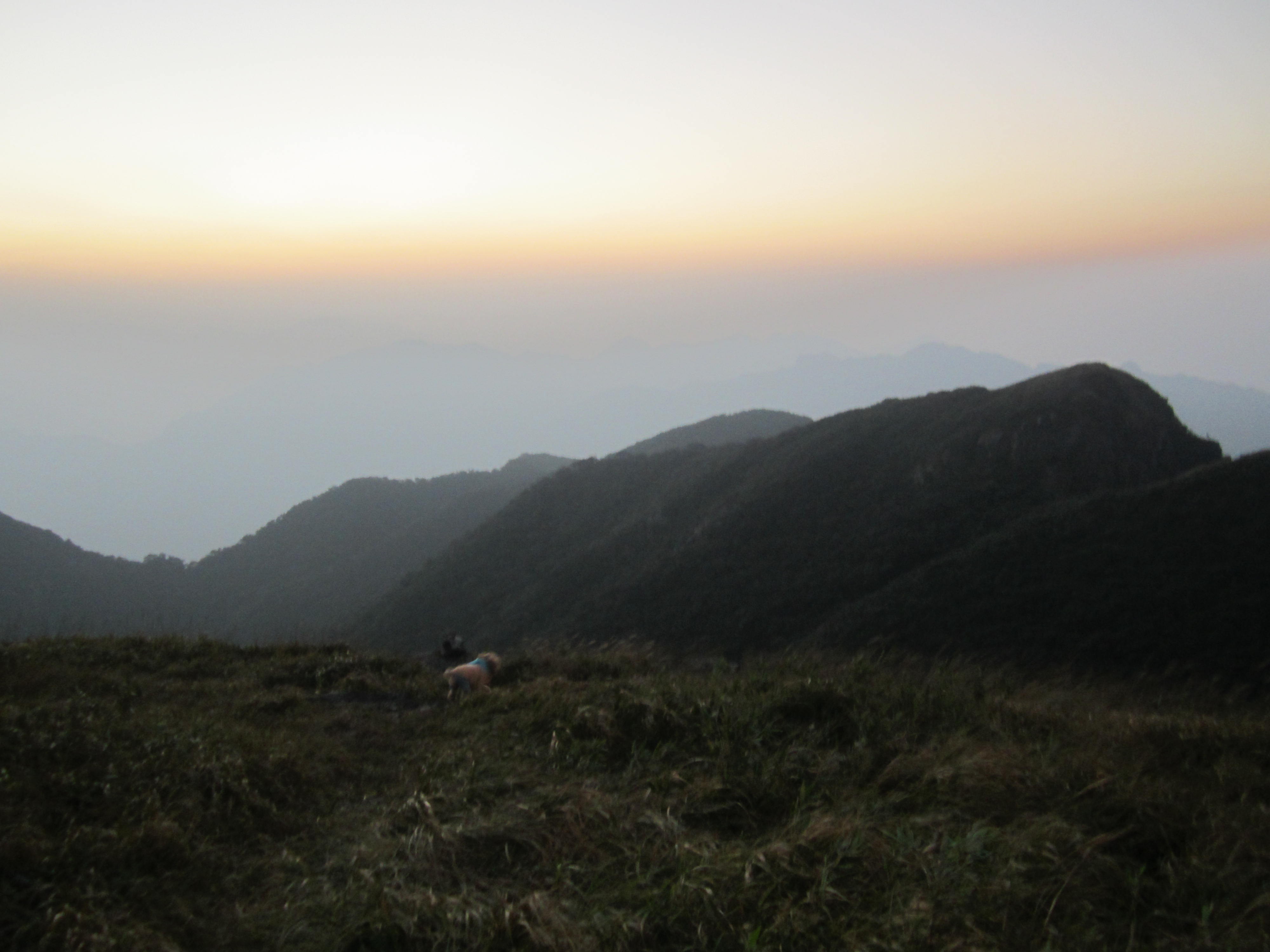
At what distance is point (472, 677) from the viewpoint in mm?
7777

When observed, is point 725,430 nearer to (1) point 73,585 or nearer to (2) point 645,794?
(1) point 73,585

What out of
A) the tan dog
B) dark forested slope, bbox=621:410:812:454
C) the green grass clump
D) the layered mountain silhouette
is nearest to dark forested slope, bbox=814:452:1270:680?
the tan dog

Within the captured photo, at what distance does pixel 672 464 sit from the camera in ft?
143

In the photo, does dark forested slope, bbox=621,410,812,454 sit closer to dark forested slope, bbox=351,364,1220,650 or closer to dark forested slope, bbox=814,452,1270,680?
dark forested slope, bbox=351,364,1220,650

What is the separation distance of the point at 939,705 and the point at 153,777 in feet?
16.9

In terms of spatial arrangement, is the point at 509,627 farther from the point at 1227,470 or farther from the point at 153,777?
the point at 153,777

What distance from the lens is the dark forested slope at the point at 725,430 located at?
58.6 m

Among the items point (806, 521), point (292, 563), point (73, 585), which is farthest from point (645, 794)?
point (292, 563)

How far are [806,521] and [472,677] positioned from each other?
70.0 feet

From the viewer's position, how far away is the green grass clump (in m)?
2.81

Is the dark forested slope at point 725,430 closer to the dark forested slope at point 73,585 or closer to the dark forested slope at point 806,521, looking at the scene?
the dark forested slope at point 806,521

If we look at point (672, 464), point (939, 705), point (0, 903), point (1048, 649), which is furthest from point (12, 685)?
point (672, 464)

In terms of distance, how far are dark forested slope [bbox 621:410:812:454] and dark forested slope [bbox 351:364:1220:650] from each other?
19.1 metres

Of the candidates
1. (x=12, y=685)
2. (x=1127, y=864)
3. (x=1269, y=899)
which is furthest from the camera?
(x=12, y=685)
